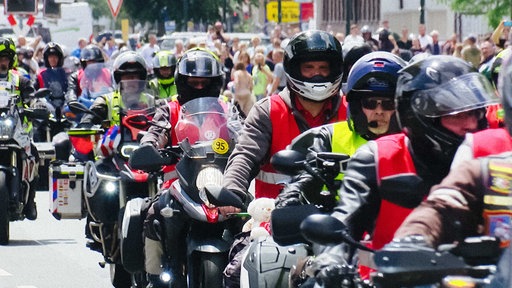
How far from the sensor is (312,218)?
4523 millimetres

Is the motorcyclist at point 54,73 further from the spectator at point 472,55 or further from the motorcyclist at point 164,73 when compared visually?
the motorcyclist at point 164,73

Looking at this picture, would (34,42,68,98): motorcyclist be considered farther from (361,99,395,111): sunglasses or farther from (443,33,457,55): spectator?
(361,99,395,111): sunglasses

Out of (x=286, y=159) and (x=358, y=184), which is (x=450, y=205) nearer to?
(x=358, y=184)

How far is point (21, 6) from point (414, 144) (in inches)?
918

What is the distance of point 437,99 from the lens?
4762 mm

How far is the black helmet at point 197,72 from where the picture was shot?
30.8 ft

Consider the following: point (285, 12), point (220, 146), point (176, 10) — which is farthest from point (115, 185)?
point (176, 10)

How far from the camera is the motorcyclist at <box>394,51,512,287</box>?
4047mm

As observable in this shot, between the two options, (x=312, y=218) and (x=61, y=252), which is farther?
(x=61, y=252)

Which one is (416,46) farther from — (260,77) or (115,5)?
(115,5)

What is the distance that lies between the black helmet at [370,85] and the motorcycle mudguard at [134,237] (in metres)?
3.02

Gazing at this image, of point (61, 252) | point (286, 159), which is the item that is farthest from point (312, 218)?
point (61, 252)

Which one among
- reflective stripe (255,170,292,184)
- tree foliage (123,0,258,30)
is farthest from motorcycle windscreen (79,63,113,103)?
tree foliage (123,0,258,30)

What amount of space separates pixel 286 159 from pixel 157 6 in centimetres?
6580
